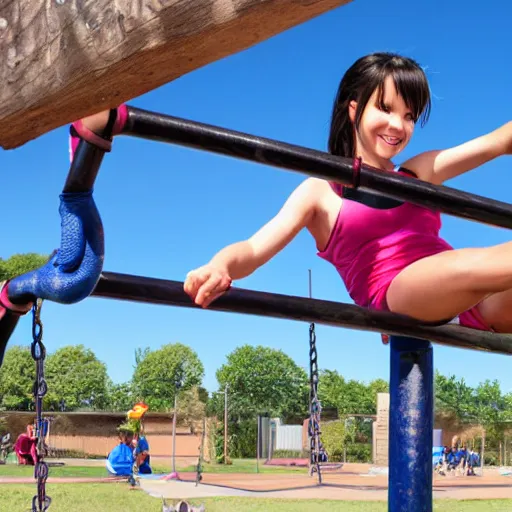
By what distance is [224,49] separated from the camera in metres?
0.74

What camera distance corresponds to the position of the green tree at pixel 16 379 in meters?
22.9

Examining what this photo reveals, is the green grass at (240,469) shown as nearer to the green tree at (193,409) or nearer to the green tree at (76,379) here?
the green tree at (193,409)

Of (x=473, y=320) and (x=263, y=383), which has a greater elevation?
(x=263, y=383)

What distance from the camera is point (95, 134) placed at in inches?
38.2

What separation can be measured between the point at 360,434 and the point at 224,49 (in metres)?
15.8

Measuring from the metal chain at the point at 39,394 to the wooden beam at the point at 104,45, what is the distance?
15.5 inches

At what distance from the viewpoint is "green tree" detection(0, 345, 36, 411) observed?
75.1 ft

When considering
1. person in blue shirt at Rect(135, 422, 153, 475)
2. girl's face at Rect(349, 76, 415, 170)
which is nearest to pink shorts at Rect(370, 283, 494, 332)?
girl's face at Rect(349, 76, 415, 170)

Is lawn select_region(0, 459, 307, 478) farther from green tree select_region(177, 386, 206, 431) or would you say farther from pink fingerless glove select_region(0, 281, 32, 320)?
pink fingerless glove select_region(0, 281, 32, 320)

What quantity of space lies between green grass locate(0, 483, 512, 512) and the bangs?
6152 mm

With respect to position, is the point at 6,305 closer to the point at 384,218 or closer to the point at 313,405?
the point at 384,218

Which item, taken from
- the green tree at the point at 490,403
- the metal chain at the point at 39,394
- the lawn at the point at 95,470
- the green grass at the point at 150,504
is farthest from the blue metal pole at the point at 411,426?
the green tree at the point at 490,403

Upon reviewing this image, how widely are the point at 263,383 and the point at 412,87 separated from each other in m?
20.0

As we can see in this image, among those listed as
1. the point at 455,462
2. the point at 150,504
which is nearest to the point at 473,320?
the point at 150,504
